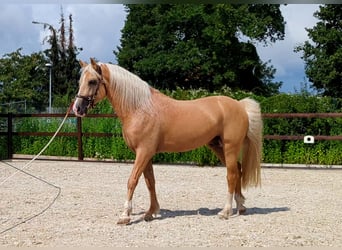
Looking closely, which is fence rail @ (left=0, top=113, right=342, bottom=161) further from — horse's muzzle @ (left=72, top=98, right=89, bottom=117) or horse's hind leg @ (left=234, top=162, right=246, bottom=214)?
horse's muzzle @ (left=72, top=98, right=89, bottom=117)

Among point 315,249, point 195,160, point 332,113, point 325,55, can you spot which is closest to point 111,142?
point 195,160

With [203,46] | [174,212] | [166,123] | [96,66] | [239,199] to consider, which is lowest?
[174,212]

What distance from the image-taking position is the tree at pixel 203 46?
88.2 feet

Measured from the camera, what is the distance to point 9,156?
1268 centimetres

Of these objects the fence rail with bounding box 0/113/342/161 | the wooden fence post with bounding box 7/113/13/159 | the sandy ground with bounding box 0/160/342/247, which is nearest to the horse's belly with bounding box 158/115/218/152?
the sandy ground with bounding box 0/160/342/247

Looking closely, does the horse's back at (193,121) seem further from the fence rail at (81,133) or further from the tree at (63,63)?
the tree at (63,63)

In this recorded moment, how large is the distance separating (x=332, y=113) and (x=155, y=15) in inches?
914

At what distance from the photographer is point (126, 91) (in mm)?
4918

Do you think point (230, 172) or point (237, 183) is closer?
point (230, 172)

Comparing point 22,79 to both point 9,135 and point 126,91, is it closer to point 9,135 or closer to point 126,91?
point 9,135

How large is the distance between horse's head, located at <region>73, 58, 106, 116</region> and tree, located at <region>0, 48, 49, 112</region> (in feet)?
84.7

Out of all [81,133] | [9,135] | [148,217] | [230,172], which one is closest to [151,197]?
[148,217]

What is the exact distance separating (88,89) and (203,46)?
1005 inches

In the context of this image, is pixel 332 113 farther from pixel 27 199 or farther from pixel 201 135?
pixel 27 199
